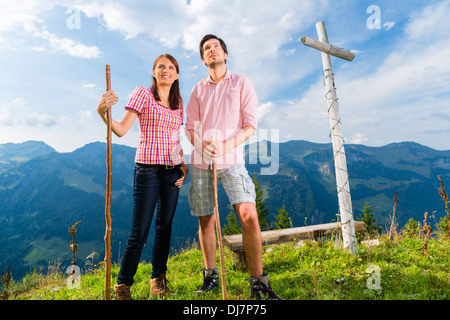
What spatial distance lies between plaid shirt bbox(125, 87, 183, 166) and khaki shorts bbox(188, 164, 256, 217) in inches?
14.8

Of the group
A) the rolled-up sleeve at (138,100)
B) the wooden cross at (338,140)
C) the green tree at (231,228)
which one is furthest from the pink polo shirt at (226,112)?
the green tree at (231,228)

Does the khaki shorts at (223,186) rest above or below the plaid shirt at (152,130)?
below

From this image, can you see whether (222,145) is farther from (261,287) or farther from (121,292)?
(121,292)

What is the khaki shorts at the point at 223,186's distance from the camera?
2965 mm

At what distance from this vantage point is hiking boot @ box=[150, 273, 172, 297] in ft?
10.7

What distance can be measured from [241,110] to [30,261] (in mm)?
159506

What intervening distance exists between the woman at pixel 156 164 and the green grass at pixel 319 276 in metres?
0.55

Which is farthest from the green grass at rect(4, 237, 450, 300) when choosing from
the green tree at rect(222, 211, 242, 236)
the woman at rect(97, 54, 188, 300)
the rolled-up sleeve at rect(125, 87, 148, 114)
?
the green tree at rect(222, 211, 242, 236)

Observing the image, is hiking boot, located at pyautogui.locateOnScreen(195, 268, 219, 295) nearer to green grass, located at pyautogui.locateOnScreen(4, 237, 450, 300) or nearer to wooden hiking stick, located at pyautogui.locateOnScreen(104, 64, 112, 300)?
green grass, located at pyautogui.locateOnScreen(4, 237, 450, 300)

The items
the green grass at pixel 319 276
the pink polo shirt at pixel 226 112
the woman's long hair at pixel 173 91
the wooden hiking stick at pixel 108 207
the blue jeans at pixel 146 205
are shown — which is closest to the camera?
the wooden hiking stick at pixel 108 207

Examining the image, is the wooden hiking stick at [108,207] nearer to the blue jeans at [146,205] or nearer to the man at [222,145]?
the blue jeans at [146,205]
